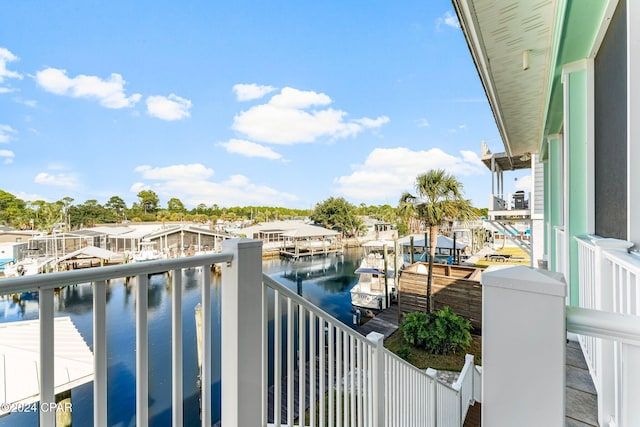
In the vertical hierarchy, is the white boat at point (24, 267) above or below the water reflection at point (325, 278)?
above

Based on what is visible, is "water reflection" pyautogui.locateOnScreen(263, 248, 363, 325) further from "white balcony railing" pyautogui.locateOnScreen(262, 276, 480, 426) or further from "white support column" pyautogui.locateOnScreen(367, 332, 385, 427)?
"white support column" pyautogui.locateOnScreen(367, 332, 385, 427)

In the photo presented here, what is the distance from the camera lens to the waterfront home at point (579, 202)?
63 cm

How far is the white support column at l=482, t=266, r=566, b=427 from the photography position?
0.61 metres

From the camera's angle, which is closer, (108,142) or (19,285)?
(19,285)

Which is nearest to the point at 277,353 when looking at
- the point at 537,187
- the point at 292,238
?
the point at 537,187

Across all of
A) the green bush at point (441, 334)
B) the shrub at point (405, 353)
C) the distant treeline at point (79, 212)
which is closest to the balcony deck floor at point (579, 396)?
the shrub at point (405, 353)

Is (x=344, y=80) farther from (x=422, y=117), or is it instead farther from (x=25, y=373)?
(x=25, y=373)

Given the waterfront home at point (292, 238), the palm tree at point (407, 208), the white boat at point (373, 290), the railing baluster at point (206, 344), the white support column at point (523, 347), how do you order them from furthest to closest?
the waterfront home at point (292, 238) < the white boat at point (373, 290) < the palm tree at point (407, 208) < the railing baluster at point (206, 344) < the white support column at point (523, 347)

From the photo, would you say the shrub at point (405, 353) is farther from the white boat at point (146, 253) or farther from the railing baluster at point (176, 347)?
the white boat at point (146, 253)

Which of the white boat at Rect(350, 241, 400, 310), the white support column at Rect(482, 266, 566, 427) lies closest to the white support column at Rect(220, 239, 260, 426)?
the white support column at Rect(482, 266, 566, 427)

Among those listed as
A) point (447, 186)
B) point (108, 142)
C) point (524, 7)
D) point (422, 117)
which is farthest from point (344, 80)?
point (524, 7)

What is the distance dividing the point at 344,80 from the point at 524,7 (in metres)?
26.7

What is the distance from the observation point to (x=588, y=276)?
71.9 inches

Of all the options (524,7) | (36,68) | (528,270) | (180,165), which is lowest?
(528,270)
